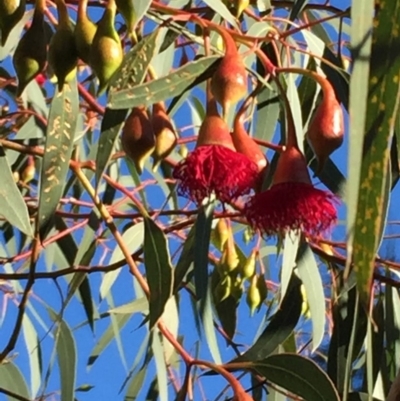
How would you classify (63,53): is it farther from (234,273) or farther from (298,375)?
(234,273)

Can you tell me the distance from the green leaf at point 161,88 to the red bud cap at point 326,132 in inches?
4.9

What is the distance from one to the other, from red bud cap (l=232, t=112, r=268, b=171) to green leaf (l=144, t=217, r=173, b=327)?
0.18 m

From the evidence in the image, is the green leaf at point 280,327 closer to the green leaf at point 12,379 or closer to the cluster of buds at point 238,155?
the cluster of buds at point 238,155

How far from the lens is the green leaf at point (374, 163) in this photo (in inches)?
21.7

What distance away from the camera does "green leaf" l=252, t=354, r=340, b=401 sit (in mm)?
953

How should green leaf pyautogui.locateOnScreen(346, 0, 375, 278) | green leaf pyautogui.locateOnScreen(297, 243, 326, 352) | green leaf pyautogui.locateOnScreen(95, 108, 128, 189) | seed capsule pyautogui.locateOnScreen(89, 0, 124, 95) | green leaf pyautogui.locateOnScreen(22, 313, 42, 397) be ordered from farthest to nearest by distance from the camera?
green leaf pyautogui.locateOnScreen(22, 313, 42, 397)
green leaf pyautogui.locateOnScreen(297, 243, 326, 352)
green leaf pyautogui.locateOnScreen(95, 108, 128, 189)
seed capsule pyautogui.locateOnScreen(89, 0, 124, 95)
green leaf pyautogui.locateOnScreen(346, 0, 375, 278)

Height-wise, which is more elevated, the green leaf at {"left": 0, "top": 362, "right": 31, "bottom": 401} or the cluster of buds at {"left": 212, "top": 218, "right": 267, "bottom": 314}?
the cluster of buds at {"left": 212, "top": 218, "right": 267, "bottom": 314}

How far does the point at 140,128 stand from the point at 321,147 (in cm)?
15

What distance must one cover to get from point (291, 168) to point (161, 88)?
13 centimetres

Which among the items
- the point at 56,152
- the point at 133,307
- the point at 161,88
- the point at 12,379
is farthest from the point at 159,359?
the point at 161,88

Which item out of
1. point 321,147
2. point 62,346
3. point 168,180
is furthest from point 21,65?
point 168,180

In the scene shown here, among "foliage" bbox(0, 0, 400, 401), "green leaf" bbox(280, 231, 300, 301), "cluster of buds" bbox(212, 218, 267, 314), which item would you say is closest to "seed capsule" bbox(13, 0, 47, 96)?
"foliage" bbox(0, 0, 400, 401)

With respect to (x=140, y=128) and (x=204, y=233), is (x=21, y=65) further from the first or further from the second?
(x=204, y=233)

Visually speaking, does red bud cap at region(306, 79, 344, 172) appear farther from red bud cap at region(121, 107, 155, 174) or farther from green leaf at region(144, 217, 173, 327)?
green leaf at region(144, 217, 173, 327)
